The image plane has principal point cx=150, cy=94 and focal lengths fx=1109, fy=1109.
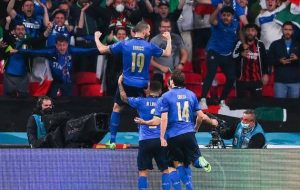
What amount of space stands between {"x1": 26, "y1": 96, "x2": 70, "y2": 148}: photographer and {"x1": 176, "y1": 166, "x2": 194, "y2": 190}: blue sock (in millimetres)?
2040

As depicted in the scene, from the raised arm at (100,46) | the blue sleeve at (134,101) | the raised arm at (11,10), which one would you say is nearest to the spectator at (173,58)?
the raised arm at (11,10)

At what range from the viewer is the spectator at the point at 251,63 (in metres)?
21.1

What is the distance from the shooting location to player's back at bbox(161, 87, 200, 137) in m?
16.1

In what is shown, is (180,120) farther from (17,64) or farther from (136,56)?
(17,64)

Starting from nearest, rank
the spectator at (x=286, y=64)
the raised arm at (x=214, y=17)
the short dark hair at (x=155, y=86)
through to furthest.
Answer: the short dark hair at (x=155, y=86) < the raised arm at (x=214, y=17) < the spectator at (x=286, y=64)

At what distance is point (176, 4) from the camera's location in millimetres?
21641

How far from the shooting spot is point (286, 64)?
2109cm

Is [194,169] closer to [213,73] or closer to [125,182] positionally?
[125,182]

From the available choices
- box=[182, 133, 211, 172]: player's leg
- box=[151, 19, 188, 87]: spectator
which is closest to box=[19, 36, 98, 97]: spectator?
box=[151, 19, 188, 87]: spectator

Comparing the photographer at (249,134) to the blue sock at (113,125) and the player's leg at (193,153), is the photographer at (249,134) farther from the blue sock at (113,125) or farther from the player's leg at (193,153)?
the blue sock at (113,125)

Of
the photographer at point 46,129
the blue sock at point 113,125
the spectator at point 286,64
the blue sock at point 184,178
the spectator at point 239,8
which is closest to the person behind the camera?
the blue sock at point 184,178

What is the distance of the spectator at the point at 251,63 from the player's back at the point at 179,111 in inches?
203

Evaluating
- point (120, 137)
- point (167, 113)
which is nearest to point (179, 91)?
point (167, 113)

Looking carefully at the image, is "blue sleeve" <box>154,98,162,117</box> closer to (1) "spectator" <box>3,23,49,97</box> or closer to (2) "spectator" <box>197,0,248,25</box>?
(1) "spectator" <box>3,23,49,97</box>
